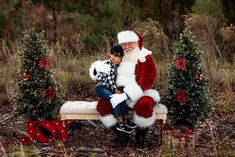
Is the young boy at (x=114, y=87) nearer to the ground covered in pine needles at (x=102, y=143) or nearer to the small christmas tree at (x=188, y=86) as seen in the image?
the ground covered in pine needles at (x=102, y=143)

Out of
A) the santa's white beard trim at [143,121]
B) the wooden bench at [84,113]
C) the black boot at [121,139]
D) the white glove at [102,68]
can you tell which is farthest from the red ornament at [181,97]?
the white glove at [102,68]

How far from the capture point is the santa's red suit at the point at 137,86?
20.1ft

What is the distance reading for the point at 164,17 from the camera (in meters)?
11.9

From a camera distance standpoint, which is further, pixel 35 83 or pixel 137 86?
pixel 35 83

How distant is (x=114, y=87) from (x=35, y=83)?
850 mm

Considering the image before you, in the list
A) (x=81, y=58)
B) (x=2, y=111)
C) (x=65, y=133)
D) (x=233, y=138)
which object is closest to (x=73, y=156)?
(x=65, y=133)

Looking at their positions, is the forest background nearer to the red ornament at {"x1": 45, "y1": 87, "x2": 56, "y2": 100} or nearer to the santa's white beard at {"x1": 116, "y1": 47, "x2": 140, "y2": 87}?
the red ornament at {"x1": 45, "y1": 87, "x2": 56, "y2": 100}

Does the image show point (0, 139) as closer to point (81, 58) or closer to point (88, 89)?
point (88, 89)

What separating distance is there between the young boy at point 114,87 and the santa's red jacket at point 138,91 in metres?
0.05

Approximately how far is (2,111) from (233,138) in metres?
2.93

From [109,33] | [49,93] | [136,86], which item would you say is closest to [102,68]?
[136,86]

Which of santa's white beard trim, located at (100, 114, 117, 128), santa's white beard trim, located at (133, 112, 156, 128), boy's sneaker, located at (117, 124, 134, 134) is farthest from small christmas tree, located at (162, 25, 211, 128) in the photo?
santa's white beard trim, located at (100, 114, 117, 128)

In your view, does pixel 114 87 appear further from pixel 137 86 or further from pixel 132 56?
pixel 132 56

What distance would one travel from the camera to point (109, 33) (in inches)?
432
